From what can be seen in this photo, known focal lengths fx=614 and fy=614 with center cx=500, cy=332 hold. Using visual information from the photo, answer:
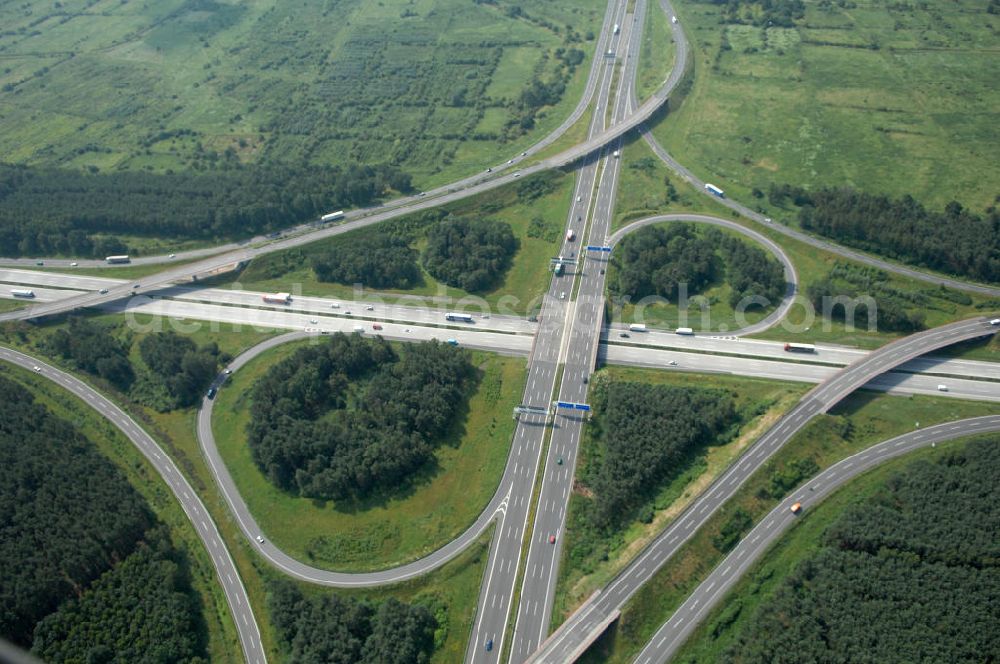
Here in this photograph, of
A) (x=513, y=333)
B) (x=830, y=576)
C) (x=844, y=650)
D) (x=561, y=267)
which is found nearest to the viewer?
(x=844, y=650)

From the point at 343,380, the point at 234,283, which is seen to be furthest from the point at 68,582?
the point at 234,283

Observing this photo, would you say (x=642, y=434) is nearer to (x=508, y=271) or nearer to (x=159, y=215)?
(x=508, y=271)

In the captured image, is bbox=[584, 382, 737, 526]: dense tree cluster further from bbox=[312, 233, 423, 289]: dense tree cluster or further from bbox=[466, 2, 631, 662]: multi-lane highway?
bbox=[312, 233, 423, 289]: dense tree cluster

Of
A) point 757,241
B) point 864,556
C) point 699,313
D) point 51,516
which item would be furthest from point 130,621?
point 757,241

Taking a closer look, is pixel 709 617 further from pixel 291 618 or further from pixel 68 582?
pixel 68 582

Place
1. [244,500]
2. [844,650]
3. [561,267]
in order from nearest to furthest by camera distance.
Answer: [844,650] → [244,500] → [561,267]

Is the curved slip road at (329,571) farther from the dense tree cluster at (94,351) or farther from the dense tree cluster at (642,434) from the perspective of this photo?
the dense tree cluster at (94,351)

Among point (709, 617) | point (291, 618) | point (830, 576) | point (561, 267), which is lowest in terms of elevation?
point (291, 618)
